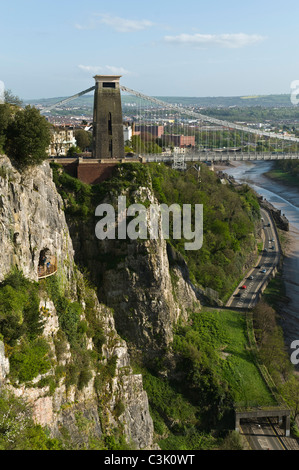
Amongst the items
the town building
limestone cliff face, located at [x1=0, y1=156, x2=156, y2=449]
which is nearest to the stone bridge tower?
the town building

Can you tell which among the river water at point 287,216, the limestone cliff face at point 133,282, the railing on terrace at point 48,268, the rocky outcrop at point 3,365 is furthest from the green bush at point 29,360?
the river water at point 287,216

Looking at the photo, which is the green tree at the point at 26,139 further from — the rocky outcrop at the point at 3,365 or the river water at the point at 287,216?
the river water at the point at 287,216

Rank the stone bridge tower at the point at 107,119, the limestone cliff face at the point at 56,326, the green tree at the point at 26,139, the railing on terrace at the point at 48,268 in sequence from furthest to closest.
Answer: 1. the stone bridge tower at the point at 107,119
2. the green tree at the point at 26,139
3. the railing on terrace at the point at 48,268
4. the limestone cliff face at the point at 56,326

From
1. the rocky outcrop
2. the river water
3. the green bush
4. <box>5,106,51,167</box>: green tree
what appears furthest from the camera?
the river water

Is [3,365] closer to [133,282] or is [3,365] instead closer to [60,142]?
[133,282]

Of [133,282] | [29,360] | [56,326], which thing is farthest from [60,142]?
[29,360]

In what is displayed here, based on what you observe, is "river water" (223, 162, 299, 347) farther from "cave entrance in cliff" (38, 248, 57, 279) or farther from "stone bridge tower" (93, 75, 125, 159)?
"cave entrance in cliff" (38, 248, 57, 279)

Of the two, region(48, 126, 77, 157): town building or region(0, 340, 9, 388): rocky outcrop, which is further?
region(48, 126, 77, 157): town building

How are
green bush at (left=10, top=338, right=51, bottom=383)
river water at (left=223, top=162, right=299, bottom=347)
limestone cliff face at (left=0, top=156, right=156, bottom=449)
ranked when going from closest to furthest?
green bush at (left=10, top=338, right=51, bottom=383), limestone cliff face at (left=0, top=156, right=156, bottom=449), river water at (left=223, top=162, right=299, bottom=347)
